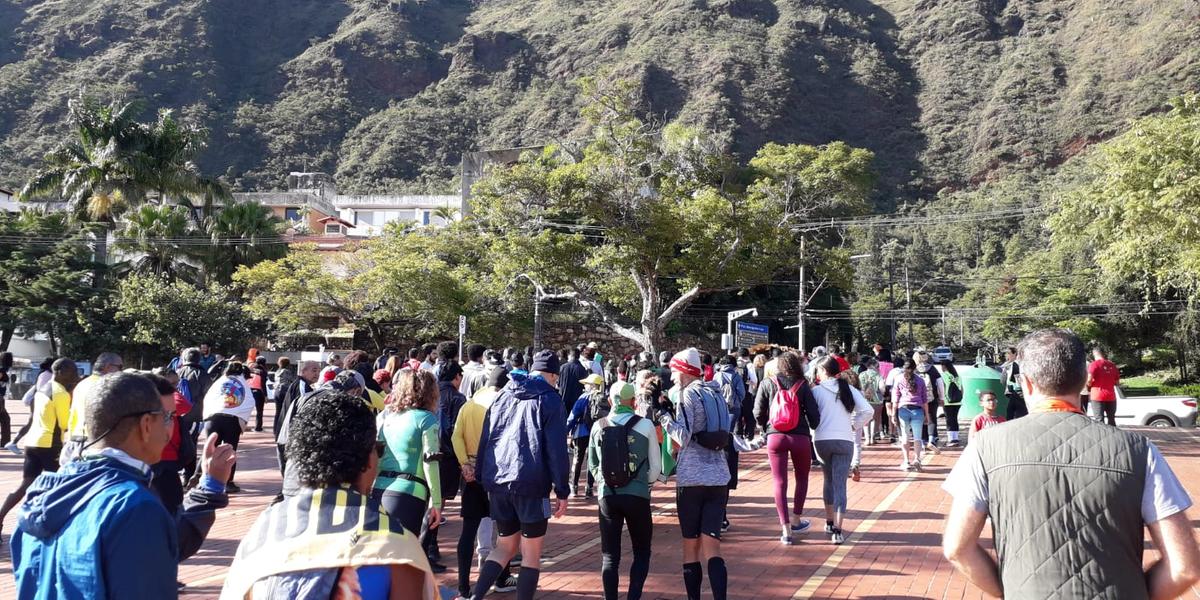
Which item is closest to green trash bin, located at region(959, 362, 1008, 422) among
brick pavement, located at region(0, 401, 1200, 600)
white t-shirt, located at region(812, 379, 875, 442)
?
brick pavement, located at region(0, 401, 1200, 600)

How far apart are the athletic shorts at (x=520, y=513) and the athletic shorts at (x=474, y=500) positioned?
1.97ft

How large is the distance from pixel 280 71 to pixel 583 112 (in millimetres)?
94029

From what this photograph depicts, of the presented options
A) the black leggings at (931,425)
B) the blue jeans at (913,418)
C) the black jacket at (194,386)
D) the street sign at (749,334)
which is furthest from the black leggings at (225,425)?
the street sign at (749,334)

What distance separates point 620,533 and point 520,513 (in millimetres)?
614

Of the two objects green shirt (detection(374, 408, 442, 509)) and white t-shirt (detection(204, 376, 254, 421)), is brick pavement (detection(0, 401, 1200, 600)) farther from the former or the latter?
green shirt (detection(374, 408, 442, 509))

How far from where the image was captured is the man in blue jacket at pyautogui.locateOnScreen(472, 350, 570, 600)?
5332 mm

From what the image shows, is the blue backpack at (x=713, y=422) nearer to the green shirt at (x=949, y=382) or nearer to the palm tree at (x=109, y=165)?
the green shirt at (x=949, y=382)

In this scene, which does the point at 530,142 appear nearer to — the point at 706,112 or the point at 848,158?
the point at 706,112

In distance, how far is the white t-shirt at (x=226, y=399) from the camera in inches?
344

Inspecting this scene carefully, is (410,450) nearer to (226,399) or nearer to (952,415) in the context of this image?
(226,399)

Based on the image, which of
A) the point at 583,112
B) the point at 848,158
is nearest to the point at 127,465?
the point at 583,112

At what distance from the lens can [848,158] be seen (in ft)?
144

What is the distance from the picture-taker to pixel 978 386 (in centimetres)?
1672

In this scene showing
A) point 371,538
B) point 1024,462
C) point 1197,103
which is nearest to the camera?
point 371,538
